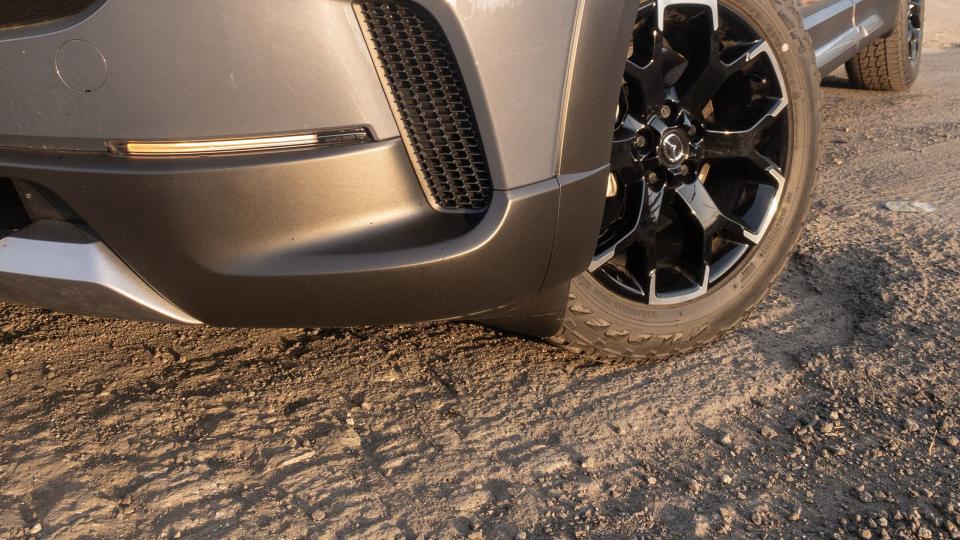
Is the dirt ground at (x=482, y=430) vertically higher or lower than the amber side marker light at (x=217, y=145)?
lower

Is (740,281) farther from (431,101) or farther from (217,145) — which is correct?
(217,145)

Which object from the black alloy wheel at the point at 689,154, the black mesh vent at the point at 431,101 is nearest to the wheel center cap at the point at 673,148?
the black alloy wheel at the point at 689,154

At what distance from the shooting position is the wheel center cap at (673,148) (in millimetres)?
2564

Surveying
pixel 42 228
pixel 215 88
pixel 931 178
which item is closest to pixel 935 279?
pixel 931 178

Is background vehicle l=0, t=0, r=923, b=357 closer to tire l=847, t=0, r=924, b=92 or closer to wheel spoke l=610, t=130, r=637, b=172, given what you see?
wheel spoke l=610, t=130, r=637, b=172

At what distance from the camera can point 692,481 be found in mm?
2203

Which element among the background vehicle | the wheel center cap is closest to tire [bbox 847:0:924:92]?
the wheel center cap

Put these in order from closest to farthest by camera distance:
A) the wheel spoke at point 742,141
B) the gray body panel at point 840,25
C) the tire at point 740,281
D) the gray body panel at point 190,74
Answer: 1. the gray body panel at point 190,74
2. the tire at point 740,281
3. the wheel spoke at point 742,141
4. the gray body panel at point 840,25

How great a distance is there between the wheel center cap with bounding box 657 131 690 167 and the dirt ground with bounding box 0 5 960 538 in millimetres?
586

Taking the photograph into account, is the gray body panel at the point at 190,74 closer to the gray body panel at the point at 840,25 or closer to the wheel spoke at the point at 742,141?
the wheel spoke at the point at 742,141

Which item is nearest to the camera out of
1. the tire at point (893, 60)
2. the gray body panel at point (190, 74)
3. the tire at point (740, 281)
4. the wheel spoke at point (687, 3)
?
the gray body panel at point (190, 74)

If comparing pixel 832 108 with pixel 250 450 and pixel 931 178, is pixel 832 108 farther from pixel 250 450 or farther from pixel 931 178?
pixel 250 450

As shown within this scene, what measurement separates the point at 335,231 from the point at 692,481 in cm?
100

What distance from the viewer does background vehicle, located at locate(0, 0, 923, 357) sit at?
1.76m
